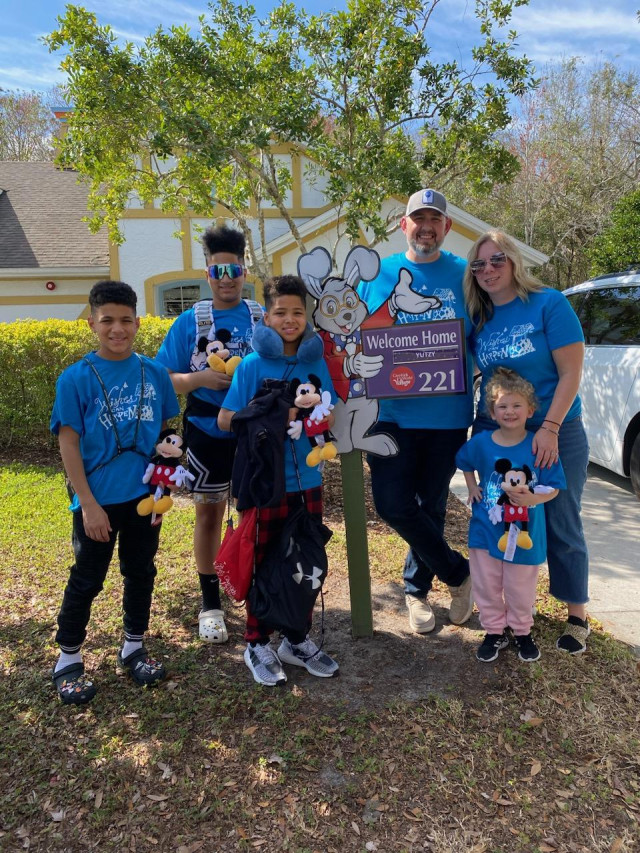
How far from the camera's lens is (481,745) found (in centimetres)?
250

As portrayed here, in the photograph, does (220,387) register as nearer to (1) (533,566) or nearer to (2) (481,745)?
(1) (533,566)

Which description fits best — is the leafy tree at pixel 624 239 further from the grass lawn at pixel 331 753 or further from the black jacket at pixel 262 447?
the black jacket at pixel 262 447

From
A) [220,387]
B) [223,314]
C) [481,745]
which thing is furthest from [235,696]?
[223,314]

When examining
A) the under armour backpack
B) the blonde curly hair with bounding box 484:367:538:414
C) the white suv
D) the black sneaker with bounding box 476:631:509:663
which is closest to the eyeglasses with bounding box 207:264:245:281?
the under armour backpack

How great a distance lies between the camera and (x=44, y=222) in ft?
47.4

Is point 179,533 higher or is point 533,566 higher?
point 533,566

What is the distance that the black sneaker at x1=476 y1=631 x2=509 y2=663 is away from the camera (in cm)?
301

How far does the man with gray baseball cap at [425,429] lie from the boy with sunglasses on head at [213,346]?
664mm

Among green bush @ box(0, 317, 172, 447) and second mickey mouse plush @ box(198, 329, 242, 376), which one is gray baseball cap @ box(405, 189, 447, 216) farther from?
green bush @ box(0, 317, 172, 447)

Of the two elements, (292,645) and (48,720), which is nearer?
(48,720)

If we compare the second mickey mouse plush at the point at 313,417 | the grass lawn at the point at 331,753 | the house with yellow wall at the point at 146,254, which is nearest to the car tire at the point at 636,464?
the grass lawn at the point at 331,753

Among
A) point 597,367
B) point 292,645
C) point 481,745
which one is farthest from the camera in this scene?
point 597,367

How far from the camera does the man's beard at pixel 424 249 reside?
3.00 meters

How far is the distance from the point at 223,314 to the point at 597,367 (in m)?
4.34
